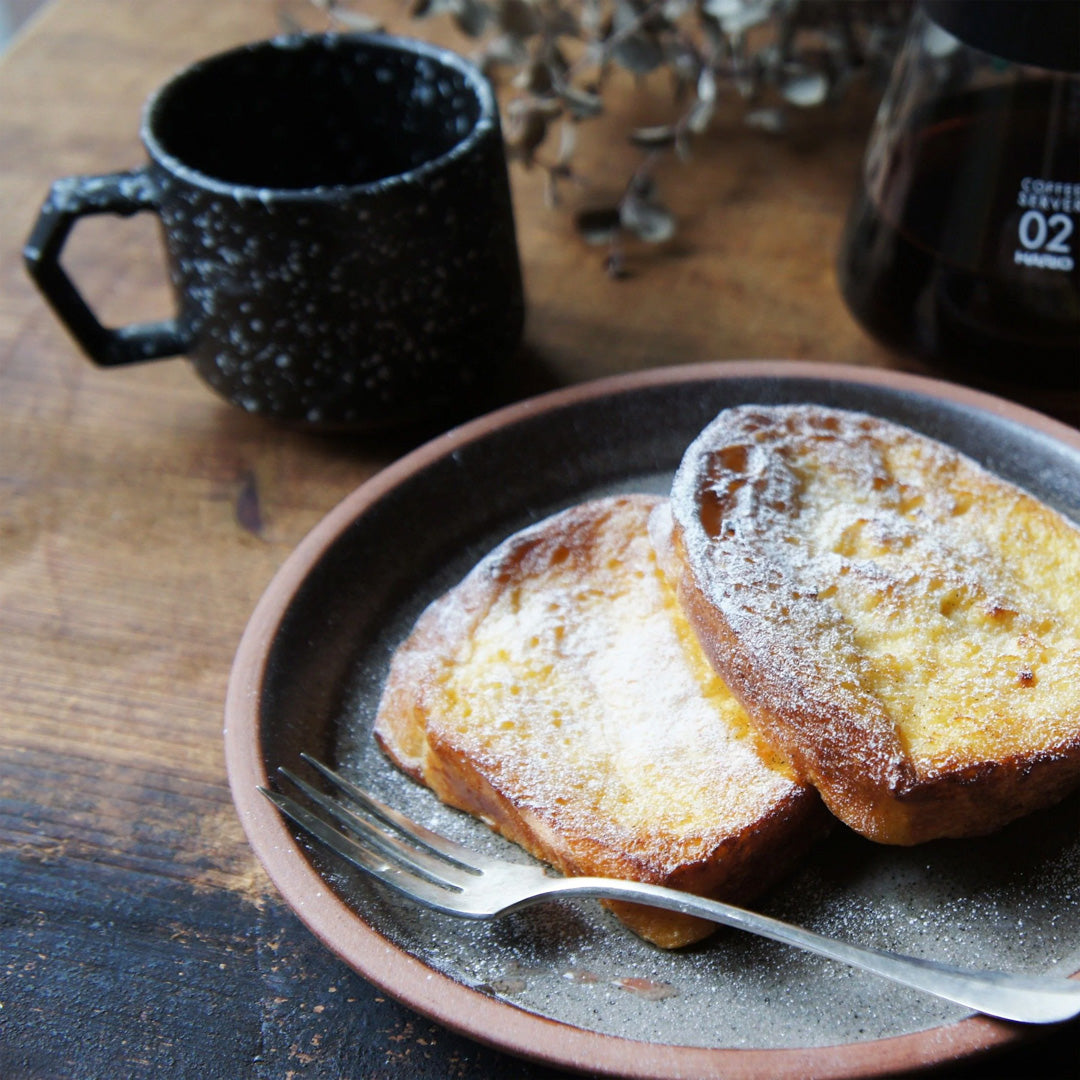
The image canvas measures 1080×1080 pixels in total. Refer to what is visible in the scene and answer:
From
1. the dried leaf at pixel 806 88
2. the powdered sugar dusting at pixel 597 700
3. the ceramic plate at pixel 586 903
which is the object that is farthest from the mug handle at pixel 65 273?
the dried leaf at pixel 806 88

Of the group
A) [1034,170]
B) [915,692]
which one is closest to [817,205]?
[1034,170]

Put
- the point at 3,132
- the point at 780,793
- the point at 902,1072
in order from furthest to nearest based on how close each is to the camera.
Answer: the point at 3,132 < the point at 780,793 < the point at 902,1072

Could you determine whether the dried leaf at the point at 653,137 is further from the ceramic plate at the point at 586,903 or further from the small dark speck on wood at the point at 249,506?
the small dark speck on wood at the point at 249,506

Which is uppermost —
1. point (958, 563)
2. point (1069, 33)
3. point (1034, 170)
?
point (1069, 33)

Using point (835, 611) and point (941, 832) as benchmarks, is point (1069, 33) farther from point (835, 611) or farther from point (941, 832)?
point (941, 832)

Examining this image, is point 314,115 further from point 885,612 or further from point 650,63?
point 885,612

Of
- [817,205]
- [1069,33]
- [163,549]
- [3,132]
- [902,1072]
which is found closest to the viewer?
[902,1072]

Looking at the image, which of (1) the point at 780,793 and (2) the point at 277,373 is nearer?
(1) the point at 780,793
